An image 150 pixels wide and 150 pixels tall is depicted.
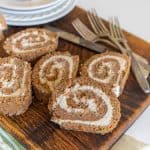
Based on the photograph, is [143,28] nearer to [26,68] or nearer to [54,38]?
[54,38]

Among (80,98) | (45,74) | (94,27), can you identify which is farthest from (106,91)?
(94,27)

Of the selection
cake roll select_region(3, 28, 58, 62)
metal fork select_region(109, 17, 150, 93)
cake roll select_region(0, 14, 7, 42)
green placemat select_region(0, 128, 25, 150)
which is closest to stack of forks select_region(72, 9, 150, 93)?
metal fork select_region(109, 17, 150, 93)

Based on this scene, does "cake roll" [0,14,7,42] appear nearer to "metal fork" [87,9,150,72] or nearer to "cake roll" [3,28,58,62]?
"cake roll" [3,28,58,62]

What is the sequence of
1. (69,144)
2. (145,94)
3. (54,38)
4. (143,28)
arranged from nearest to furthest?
(69,144) → (145,94) → (54,38) → (143,28)

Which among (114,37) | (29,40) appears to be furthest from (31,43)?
(114,37)

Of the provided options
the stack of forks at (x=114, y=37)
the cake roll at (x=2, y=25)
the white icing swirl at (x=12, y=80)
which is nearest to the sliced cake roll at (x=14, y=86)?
the white icing swirl at (x=12, y=80)

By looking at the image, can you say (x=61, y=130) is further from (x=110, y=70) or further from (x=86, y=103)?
(x=110, y=70)
